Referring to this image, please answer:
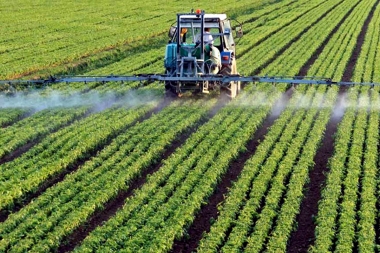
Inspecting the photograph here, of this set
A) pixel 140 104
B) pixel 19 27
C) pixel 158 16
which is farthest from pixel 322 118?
pixel 158 16

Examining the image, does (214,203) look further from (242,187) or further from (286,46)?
(286,46)

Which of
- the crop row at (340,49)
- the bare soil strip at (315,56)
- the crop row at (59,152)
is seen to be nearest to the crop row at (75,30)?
the crop row at (59,152)

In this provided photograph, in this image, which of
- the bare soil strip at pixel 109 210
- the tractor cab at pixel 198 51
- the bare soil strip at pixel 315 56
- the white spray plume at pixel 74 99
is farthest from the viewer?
the bare soil strip at pixel 315 56

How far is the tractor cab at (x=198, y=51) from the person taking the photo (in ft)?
55.1

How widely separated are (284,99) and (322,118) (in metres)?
2.90

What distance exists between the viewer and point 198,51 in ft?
56.2

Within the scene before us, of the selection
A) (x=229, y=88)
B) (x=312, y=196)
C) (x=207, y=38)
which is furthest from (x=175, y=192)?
(x=207, y=38)

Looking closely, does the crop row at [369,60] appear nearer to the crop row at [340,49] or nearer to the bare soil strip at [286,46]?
the crop row at [340,49]

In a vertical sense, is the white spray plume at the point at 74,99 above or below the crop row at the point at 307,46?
above

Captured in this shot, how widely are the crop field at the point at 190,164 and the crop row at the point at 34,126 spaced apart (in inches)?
2.0

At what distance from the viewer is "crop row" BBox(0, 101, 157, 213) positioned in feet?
36.9

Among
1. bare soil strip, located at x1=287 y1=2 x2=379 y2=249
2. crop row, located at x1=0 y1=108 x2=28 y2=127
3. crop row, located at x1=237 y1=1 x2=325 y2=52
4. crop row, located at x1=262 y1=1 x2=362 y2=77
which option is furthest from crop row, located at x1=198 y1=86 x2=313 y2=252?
crop row, located at x1=237 y1=1 x2=325 y2=52

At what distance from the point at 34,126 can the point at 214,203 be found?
22.2 feet

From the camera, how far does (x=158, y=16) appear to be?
4322 centimetres
